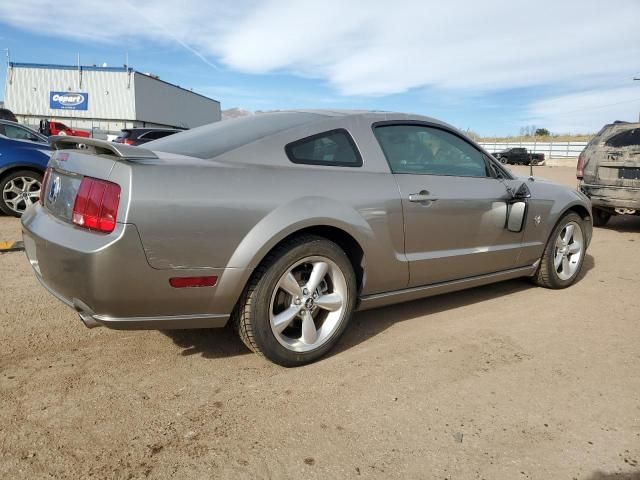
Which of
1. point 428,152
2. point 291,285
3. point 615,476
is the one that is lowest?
point 615,476

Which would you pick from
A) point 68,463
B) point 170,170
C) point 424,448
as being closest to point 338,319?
point 424,448

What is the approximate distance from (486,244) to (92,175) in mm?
2722

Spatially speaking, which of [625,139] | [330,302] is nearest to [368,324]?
[330,302]

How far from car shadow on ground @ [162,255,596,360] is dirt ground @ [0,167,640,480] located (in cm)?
2

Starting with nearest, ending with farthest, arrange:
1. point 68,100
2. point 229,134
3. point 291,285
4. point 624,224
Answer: point 291,285 < point 229,134 < point 624,224 < point 68,100

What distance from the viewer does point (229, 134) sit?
9.92 feet

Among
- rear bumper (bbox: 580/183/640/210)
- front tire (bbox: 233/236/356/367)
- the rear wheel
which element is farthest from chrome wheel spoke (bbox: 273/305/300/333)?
rear bumper (bbox: 580/183/640/210)

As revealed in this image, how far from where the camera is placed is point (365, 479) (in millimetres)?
1909

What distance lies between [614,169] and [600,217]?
4.27 ft

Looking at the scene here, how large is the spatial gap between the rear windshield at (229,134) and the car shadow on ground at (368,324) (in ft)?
3.86

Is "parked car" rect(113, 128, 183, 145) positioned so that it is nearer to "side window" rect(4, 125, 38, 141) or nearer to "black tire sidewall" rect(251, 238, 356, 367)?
"side window" rect(4, 125, 38, 141)

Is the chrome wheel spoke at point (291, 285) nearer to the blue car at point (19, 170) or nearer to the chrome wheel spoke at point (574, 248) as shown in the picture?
the chrome wheel spoke at point (574, 248)

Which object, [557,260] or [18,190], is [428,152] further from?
[18,190]

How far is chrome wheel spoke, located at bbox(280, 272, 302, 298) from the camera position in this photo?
8.90ft
